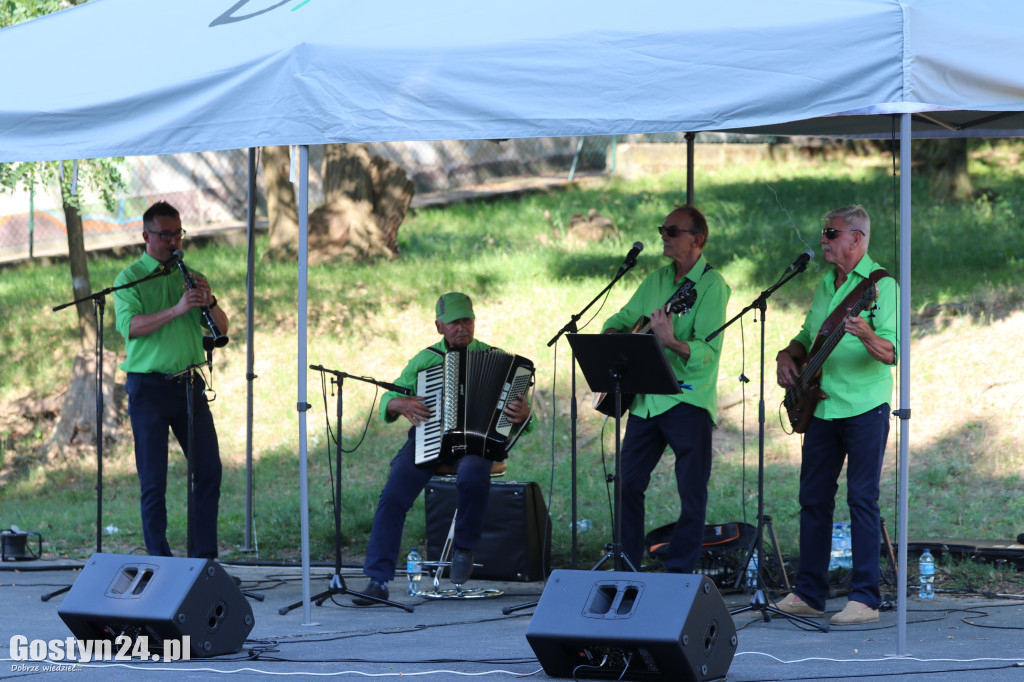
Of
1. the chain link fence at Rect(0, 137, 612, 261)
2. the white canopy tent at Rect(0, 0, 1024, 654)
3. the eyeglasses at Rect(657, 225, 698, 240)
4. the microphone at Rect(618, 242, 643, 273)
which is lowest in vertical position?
the microphone at Rect(618, 242, 643, 273)

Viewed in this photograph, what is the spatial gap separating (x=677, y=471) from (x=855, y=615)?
108 cm

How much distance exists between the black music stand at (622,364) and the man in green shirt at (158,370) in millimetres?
2199

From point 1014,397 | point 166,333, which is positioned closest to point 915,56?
point 166,333

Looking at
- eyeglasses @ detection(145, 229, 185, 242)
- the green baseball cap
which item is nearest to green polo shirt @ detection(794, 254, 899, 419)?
the green baseball cap

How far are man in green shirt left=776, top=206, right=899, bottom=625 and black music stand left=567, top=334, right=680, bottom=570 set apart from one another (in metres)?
0.62

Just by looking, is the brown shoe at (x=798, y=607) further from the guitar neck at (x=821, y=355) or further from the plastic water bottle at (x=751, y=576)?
the guitar neck at (x=821, y=355)

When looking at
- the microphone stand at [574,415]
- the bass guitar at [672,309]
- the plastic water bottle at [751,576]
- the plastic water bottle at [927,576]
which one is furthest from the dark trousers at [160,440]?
the plastic water bottle at [927,576]

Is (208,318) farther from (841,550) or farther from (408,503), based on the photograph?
(841,550)

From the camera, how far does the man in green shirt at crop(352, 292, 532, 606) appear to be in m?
6.39

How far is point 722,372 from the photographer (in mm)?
10531

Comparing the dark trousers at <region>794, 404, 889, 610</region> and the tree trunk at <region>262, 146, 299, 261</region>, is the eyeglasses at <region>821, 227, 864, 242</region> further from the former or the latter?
Answer: the tree trunk at <region>262, 146, 299, 261</region>

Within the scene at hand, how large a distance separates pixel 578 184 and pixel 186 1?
11.8 metres

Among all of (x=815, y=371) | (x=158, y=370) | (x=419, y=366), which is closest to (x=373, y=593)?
(x=419, y=366)

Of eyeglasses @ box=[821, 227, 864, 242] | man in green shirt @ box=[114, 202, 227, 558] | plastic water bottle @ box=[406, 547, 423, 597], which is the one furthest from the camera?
plastic water bottle @ box=[406, 547, 423, 597]
